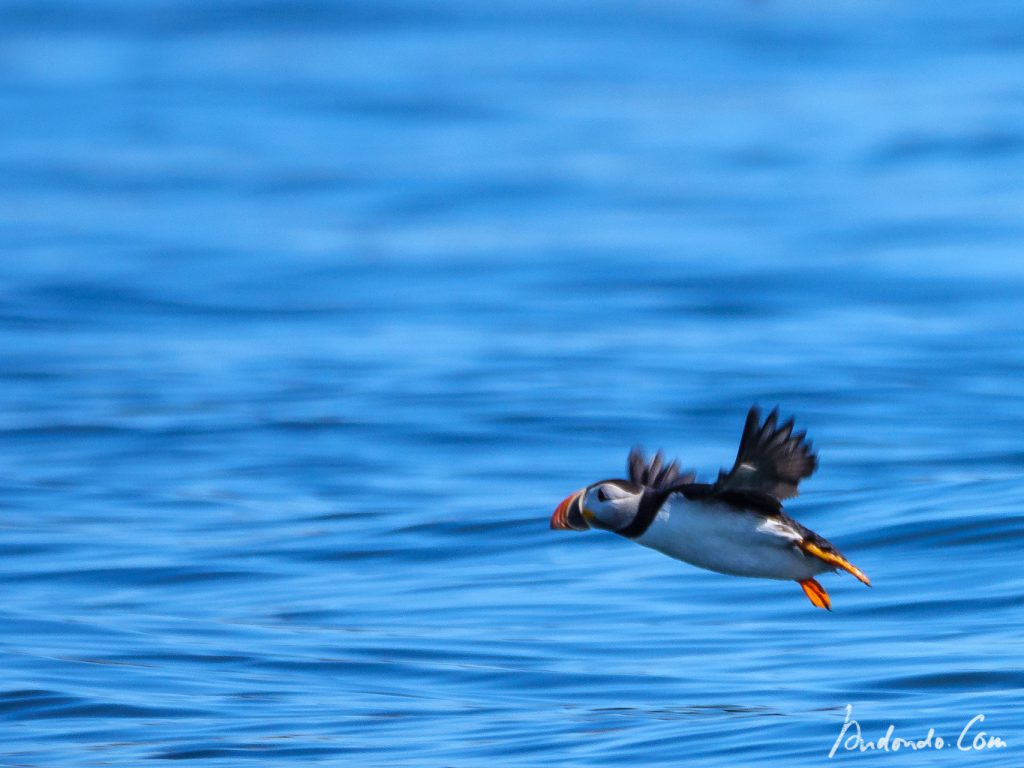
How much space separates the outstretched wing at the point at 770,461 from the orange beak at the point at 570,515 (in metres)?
0.47

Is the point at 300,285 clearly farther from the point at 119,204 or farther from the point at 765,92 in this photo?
the point at 765,92

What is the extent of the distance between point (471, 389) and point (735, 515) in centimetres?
1557

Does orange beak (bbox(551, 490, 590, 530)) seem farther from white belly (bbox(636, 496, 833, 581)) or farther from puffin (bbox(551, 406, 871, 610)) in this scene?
white belly (bbox(636, 496, 833, 581))

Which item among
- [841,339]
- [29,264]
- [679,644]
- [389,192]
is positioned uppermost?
[389,192]

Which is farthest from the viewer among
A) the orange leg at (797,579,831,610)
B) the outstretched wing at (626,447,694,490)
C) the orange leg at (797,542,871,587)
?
the outstretched wing at (626,447,694,490)

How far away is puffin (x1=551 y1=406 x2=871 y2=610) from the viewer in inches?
264

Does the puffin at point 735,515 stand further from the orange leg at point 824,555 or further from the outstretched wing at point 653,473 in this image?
the outstretched wing at point 653,473

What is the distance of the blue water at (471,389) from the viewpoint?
10953mm

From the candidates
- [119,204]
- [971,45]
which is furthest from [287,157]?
[971,45]

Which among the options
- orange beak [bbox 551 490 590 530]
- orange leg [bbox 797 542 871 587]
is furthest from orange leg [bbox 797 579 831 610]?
orange beak [bbox 551 490 590 530]

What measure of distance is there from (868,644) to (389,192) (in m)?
26.6

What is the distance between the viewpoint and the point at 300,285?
29984 mm

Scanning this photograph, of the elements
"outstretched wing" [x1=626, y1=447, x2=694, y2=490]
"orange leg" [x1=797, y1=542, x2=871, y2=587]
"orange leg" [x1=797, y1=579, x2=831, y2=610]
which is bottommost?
"orange leg" [x1=797, y1=542, x2=871, y2=587]

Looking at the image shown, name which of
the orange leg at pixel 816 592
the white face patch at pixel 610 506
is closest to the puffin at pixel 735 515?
the white face patch at pixel 610 506
